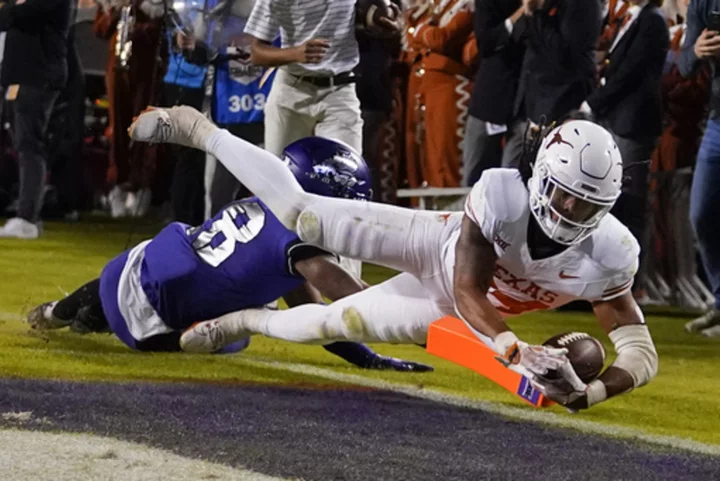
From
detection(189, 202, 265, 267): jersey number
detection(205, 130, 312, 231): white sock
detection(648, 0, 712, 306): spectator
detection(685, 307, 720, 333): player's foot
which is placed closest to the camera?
detection(205, 130, 312, 231): white sock

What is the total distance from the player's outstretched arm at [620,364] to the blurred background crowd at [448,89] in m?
1.37

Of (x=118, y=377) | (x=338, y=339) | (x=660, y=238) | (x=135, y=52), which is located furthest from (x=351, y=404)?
(x=135, y=52)

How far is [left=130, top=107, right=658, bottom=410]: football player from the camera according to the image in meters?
3.34

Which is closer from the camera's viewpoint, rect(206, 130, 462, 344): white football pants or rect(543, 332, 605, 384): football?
rect(543, 332, 605, 384): football

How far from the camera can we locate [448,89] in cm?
761

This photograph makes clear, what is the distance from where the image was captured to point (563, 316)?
6.46 m

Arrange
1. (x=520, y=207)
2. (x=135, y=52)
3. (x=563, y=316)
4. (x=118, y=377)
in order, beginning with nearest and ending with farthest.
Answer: (x=520, y=207)
(x=118, y=377)
(x=563, y=316)
(x=135, y=52)

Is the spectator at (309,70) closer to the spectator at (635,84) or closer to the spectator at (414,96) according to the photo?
the spectator at (635,84)

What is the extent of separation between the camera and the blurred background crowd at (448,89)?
5652 mm

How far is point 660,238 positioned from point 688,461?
4139 mm

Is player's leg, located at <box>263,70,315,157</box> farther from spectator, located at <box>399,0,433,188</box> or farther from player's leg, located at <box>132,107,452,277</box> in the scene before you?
spectator, located at <box>399,0,433,188</box>

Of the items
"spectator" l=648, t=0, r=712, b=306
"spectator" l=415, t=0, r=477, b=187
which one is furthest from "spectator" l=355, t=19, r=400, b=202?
"spectator" l=648, t=0, r=712, b=306

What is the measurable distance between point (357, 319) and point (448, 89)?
3983mm

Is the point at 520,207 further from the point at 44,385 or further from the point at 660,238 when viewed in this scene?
the point at 660,238
